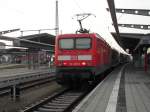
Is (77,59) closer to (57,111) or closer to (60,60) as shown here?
(60,60)

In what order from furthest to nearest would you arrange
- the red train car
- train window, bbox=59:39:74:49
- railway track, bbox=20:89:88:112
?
train window, bbox=59:39:74:49 < the red train car < railway track, bbox=20:89:88:112

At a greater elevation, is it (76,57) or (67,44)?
(67,44)

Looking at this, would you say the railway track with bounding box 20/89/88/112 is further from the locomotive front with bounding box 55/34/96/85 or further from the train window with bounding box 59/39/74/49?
the train window with bounding box 59/39/74/49

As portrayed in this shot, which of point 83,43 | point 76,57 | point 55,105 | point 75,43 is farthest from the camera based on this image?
point 75,43

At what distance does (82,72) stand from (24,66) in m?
28.7

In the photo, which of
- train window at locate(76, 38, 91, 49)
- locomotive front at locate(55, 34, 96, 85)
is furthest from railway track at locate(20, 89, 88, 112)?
train window at locate(76, 38, 91, 49)

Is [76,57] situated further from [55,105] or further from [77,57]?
[55,105]

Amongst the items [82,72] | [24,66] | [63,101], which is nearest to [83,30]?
[82,72]

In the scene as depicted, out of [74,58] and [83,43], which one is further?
[83,43]

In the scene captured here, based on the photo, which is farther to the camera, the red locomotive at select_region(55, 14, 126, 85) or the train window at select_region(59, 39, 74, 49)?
the train window at select_region(59, 39, 74, 49)

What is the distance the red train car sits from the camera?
1848 centimetres

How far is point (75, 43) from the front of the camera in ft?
63.1

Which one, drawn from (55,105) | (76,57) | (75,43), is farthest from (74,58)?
(55,105)

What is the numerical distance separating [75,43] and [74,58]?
0.91 m
